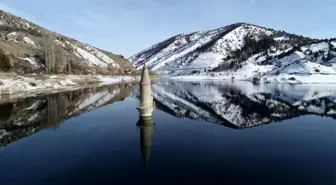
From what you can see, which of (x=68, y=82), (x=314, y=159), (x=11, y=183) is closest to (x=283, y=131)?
(x=314, y=159)

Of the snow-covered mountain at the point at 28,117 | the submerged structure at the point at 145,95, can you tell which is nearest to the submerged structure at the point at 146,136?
the submerged structure at the point at 145,95

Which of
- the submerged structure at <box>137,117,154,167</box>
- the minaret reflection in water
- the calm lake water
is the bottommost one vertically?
the calm lake water

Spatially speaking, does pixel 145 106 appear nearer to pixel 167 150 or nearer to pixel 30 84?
pixel 167 150

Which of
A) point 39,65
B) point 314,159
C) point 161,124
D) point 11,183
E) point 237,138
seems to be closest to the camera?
point 11,183

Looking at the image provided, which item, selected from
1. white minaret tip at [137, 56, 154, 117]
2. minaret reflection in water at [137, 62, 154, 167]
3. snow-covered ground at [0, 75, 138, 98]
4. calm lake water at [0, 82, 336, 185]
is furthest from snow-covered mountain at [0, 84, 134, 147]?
snow-covered ground at [0, 75, 138, 98]

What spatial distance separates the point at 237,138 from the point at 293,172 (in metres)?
10.7

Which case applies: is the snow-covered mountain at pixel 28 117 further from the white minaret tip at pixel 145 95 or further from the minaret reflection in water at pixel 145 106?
the white minaret tip at pixel 145 95

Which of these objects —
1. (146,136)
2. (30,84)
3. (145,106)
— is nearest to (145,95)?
(145,106)

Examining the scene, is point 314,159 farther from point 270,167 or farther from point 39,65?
point 39,65

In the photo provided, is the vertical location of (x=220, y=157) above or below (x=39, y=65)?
below

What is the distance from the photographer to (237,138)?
Result: 30750 millimetres

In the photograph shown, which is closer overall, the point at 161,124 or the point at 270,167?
the point at 270,167

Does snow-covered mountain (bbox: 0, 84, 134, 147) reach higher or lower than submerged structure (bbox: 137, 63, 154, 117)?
lower

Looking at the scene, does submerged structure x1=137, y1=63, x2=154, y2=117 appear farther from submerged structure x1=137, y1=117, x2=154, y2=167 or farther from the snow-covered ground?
the snow-covered ground
